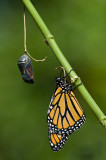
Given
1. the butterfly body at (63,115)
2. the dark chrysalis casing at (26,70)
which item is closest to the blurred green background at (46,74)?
the butterfly body at (63,115)

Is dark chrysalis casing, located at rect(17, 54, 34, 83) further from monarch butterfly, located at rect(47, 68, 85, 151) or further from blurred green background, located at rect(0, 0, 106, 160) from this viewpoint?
blurred green background, located at rect(0, 0, 106, 160)

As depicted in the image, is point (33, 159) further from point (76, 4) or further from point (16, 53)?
point (76, 4)

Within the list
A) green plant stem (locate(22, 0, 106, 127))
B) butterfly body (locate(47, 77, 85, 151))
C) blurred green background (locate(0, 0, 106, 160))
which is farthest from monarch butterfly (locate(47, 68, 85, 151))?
blurred green background (locate(0, 0, 106, 160))

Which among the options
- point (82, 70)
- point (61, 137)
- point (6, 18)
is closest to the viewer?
point (61, 137)

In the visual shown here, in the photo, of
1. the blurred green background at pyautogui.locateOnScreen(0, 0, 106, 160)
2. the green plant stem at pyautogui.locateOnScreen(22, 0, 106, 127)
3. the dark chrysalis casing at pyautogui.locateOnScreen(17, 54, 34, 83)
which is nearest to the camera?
the green plant stem at pyautogui.locateOnScreen(22, 0, 106, 127)

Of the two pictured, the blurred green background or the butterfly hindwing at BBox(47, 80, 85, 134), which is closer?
the butterfly hindwing at BBox(47, 80, 85, 134)

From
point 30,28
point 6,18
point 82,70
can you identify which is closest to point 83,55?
point 82,70
